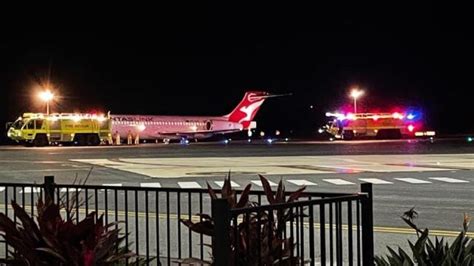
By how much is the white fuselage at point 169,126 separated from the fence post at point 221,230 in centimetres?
6382

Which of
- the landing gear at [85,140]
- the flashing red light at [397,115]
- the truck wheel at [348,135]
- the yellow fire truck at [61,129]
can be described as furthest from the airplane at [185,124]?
A: the flashing red light at [397,115]

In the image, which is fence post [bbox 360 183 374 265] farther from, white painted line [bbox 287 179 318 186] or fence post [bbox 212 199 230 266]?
white painted line [bbox 287 179 318 186]

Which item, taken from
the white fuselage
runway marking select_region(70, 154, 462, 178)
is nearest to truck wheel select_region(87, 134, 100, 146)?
the white fuselage

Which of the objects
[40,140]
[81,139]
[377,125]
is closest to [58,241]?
[40,140]

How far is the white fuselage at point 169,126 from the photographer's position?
6909cm

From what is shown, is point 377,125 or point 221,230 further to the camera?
point 377,125

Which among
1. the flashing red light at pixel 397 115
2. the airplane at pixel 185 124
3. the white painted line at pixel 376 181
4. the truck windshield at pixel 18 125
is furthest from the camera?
the flashing red light at pixel 397 115

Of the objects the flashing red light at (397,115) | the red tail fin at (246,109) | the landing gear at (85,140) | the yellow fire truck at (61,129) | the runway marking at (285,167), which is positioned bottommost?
the runway marking at (285,167)

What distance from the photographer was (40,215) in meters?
5.57

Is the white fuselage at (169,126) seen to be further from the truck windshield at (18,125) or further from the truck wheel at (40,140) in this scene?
the truck windshield at (18,125)

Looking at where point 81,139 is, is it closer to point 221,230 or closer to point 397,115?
point 397,115

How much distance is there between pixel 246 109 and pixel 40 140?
97.9ft

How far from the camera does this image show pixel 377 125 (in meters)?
71.8

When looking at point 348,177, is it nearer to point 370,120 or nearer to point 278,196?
point 278,196
